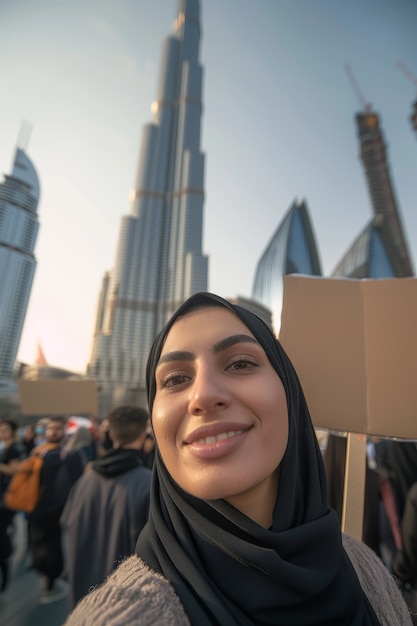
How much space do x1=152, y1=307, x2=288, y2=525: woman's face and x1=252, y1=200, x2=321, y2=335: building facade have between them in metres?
56.1

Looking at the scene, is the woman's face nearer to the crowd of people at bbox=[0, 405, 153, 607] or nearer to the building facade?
the crowd of people at bbox=[0, 405, 153, 607]

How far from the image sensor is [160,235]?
58.9 metres

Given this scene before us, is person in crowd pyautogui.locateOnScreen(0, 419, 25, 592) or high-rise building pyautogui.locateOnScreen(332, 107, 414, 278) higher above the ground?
high-rise building pyautogui.locateOnScreen(332, 107, 414, 278)

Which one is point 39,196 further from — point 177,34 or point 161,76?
point 177,34

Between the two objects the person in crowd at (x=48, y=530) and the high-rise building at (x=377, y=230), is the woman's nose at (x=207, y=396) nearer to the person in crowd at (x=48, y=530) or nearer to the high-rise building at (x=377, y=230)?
the person in crowd at (x=48, y=530)

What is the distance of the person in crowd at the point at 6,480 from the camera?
2.97 meters

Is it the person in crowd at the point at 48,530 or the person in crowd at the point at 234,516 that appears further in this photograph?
the person in crowd at the point at 48,530

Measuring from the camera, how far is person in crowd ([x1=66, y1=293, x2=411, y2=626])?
609 mm

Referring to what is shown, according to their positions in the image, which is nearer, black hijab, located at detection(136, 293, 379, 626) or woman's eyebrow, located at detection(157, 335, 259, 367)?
black hijab, located at detection(136, 293, 379, 626)

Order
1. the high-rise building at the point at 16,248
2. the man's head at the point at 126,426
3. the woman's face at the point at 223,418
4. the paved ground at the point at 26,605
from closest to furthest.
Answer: the woman's face at the point at 223,418 < the man's head at the point at 126,426 < the paved ground at the point at 26,605 < the high-rise building at the point at 16,248

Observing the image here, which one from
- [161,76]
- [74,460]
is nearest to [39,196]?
[161,76]

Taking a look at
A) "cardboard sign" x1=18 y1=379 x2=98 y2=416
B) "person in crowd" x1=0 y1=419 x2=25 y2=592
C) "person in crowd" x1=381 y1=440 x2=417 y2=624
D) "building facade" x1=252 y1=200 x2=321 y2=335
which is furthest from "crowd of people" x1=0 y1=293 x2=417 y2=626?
"building facade" x1=252 y1=200 x2=321 y2=335

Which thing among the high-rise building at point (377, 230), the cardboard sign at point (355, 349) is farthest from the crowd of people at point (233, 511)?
the high-rise building at point (377, 230)

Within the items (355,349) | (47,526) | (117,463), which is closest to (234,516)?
(355,349)
